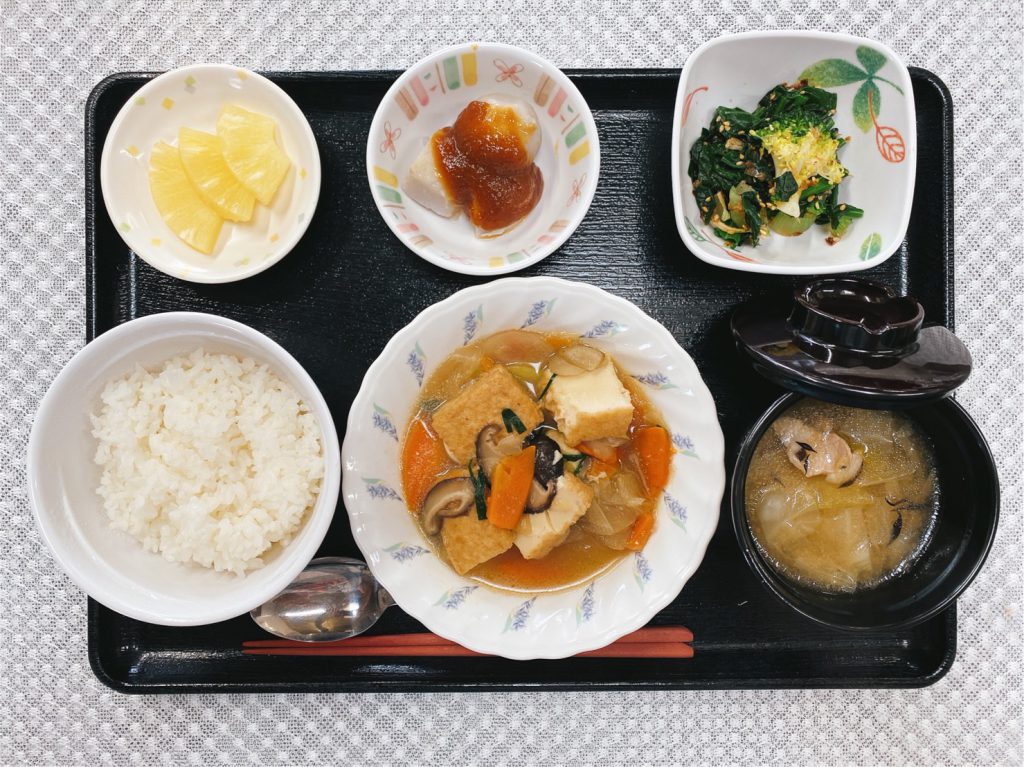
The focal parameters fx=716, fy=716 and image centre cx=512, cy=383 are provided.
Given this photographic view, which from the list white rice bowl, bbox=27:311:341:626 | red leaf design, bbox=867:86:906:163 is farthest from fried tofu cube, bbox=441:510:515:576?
red leaf design, bbox=867:86:906:163

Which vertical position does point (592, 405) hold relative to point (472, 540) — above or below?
above

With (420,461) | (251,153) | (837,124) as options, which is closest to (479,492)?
(420,461)

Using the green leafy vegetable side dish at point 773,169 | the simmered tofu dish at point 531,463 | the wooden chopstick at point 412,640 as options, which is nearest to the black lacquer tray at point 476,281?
the wooden chopstick at point 412,640

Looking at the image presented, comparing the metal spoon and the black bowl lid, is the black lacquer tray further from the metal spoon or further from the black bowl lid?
the black bowl lid

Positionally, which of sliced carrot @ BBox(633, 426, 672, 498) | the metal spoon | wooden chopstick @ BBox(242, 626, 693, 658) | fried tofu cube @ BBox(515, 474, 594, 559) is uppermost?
sliced carrot @ BBox(633, 426, 672, 498)

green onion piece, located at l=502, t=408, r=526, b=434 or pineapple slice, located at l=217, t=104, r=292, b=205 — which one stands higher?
pineapple slice, located at l=217, t=104, r=292, b=205

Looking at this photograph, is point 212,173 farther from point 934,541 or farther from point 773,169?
point 934,541

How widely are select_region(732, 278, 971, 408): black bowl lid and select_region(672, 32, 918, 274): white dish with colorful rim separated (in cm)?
12

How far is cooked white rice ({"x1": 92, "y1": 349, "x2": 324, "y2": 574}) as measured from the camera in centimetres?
196

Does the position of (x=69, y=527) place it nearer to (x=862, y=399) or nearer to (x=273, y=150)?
(x=273, y=150)

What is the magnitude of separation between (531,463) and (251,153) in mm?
1212

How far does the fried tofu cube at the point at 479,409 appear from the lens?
206 cm

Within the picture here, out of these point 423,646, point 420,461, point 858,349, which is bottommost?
point 423,646

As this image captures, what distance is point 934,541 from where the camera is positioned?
7.01ft
